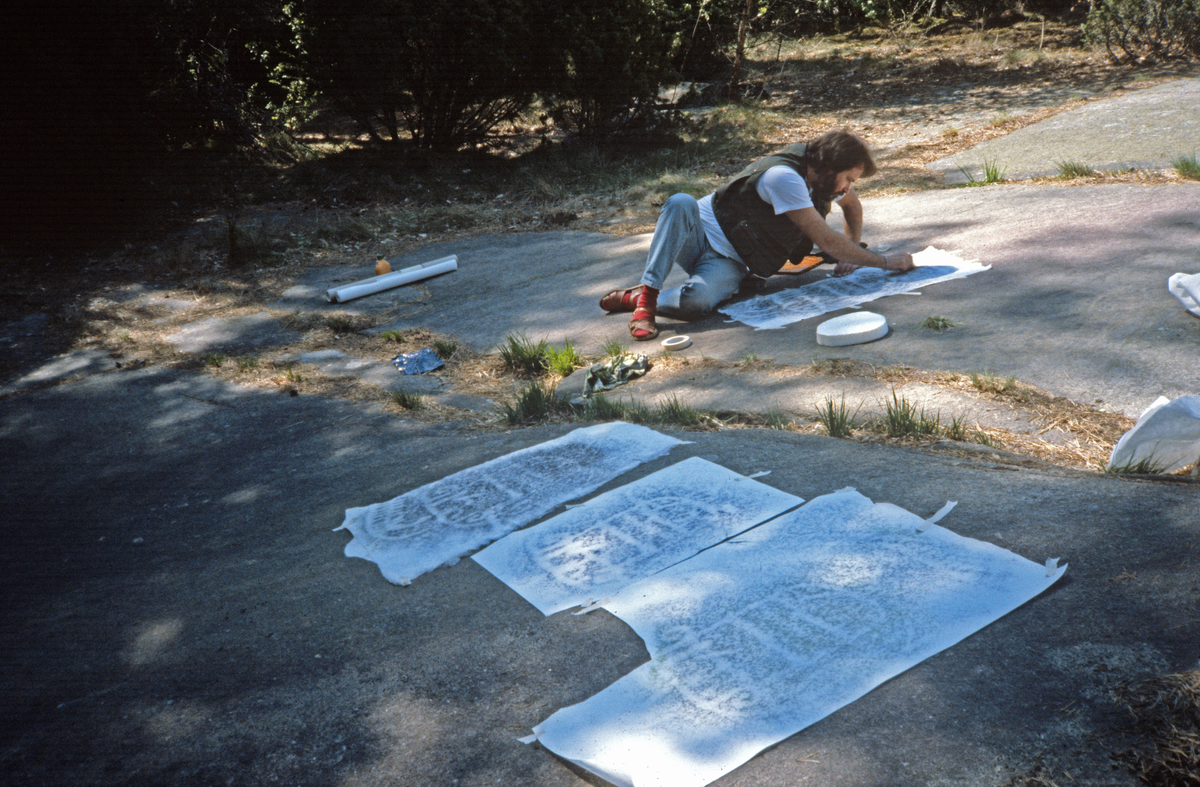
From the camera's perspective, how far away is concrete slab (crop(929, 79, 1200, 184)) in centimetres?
571

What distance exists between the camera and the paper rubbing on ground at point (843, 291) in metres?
3.86

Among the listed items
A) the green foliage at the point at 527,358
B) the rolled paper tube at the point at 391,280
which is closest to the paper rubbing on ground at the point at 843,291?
the green foliage at the point at 527,358

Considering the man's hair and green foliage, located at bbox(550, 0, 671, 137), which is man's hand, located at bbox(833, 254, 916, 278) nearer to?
the man's hair

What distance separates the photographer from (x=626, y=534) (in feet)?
6.91

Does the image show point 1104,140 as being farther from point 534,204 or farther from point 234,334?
point 234,334

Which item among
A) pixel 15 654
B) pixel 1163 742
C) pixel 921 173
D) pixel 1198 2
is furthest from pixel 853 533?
pixel 1198 2

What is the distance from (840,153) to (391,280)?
348 cm

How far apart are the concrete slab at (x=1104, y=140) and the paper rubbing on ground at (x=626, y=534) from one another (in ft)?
15.8

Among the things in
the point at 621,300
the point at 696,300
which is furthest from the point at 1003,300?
the point at 621,300

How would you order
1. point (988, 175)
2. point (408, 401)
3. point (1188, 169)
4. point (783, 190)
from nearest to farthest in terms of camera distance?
1. point (408, 401)
2. point (783, 190)
3. point (1188, 169)
4. point (988, 175)

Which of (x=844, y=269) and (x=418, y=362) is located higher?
(x=844, y=269)

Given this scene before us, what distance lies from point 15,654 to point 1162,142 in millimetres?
7583

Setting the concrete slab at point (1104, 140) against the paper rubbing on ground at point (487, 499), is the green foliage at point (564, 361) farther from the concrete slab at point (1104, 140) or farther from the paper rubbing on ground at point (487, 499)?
the concrete slab at point (1104, 140)

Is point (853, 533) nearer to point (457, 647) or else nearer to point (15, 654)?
point (457, 647)
